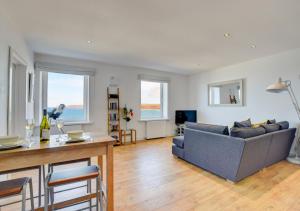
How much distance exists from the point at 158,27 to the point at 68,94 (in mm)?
3084

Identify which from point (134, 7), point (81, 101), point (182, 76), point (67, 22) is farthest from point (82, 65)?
point (182, 76)

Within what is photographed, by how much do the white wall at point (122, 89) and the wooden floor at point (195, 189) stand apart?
1878 millimetres

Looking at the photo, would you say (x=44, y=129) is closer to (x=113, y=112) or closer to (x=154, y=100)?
(x=113, y=112)

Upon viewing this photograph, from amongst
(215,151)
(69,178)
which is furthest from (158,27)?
(69,178)

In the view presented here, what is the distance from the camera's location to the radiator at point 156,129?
5.48 metres

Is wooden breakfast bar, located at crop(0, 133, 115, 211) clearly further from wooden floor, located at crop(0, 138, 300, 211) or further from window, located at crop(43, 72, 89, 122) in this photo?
window, located at crop(43, 72, 89, 122)

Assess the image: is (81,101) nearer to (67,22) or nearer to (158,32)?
(67,22)

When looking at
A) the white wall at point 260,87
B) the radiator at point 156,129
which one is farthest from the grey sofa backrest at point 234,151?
the radiator at point 156,129

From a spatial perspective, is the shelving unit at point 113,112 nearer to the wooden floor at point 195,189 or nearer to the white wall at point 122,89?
the white wall at point 122,89

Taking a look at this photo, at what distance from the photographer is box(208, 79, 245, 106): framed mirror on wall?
468 centimetres

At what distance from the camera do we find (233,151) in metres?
2.39

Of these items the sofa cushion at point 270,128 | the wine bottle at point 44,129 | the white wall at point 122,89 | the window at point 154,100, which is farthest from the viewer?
the window at point 154,100

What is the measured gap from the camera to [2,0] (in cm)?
198

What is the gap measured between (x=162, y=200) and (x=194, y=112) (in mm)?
4376
